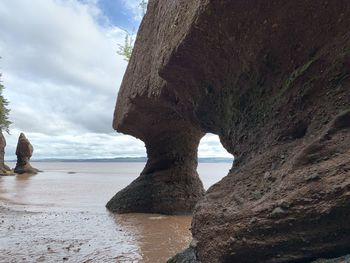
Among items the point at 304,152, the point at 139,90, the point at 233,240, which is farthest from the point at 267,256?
the point at 139,90

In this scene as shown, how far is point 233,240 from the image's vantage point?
8.73 ft

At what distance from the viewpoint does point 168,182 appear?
9.14 metres

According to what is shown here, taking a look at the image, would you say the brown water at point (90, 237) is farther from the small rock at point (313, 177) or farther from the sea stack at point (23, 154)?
the sea stack at point (23, 154)

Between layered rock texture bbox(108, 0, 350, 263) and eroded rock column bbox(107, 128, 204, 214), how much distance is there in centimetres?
426

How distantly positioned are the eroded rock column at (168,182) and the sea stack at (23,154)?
3091cm

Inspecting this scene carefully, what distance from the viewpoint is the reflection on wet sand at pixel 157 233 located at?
15.3 ft

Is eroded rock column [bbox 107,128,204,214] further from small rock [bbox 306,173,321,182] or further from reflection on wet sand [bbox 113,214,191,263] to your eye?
small rock [bbox 306,173,321,182]

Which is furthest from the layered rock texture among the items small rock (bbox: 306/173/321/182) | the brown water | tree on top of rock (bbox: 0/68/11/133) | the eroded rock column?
tree on top of rock (bbox: 0/68/11/133)

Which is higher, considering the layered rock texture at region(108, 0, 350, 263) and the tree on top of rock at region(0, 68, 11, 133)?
the tree on top of rock at region(0, 68, 11, 133)

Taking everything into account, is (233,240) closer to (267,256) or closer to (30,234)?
(267,256)

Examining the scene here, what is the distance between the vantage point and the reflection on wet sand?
15.3 feet

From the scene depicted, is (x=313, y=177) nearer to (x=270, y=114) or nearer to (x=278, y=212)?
(x=278, y=212)

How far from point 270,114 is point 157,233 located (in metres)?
3.57

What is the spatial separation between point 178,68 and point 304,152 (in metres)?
2.21
